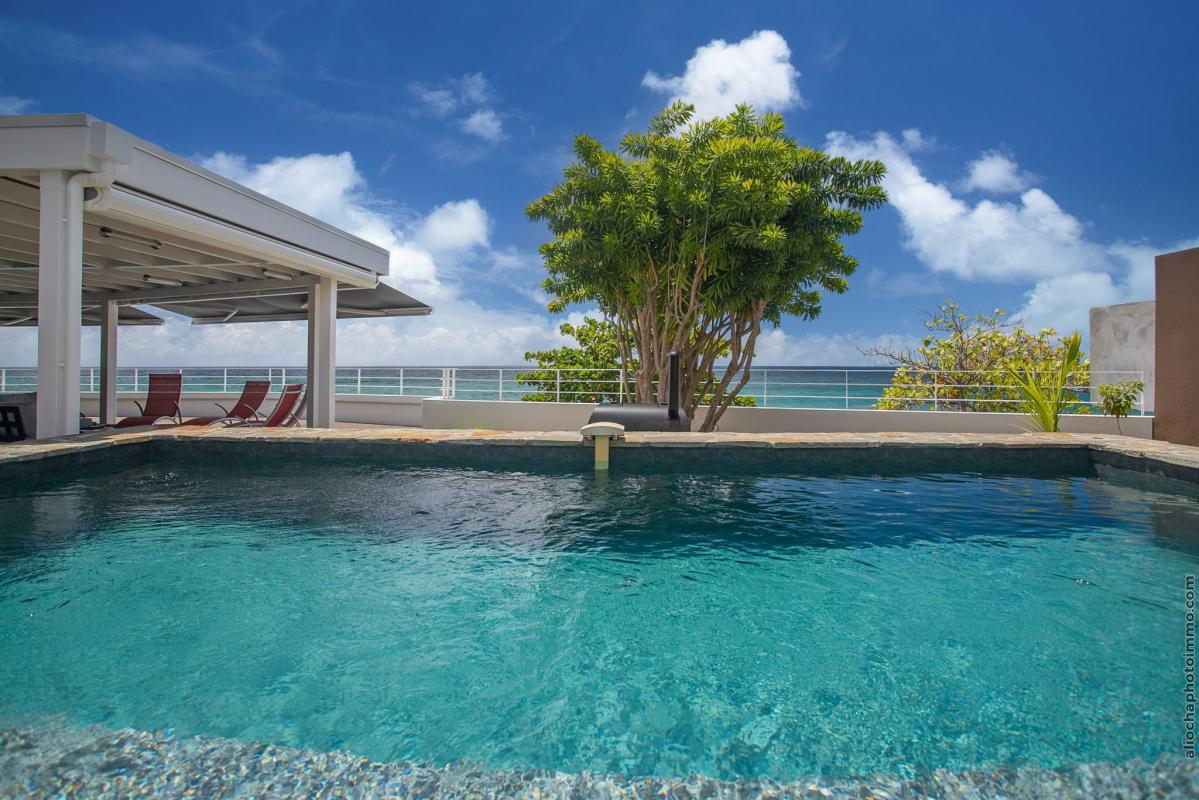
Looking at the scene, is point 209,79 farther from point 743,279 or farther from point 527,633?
point 527,633

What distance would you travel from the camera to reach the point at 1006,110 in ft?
71.2

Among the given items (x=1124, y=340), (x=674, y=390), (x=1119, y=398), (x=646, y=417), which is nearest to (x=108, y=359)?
(x=646, y=417)

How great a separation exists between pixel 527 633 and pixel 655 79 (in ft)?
44.7

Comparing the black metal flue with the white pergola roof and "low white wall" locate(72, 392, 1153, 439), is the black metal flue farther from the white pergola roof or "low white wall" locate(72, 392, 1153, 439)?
the white pergola roof

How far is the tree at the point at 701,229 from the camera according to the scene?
9531mm

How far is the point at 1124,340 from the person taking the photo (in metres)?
14.7

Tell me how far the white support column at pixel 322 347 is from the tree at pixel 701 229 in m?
3.73

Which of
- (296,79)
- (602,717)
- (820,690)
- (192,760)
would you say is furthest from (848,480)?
(296,79)

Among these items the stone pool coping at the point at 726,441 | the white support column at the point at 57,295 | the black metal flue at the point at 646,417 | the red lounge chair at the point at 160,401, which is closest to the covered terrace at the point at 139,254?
the white support column at the point at 57,295

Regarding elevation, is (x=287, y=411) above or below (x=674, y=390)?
below

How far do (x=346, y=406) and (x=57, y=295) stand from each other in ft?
27.5

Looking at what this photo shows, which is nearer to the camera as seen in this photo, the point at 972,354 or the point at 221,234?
the point at 221,234

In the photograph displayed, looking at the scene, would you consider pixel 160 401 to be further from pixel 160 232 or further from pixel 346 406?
pixel 160 232

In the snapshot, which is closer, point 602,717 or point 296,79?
point 602,717
